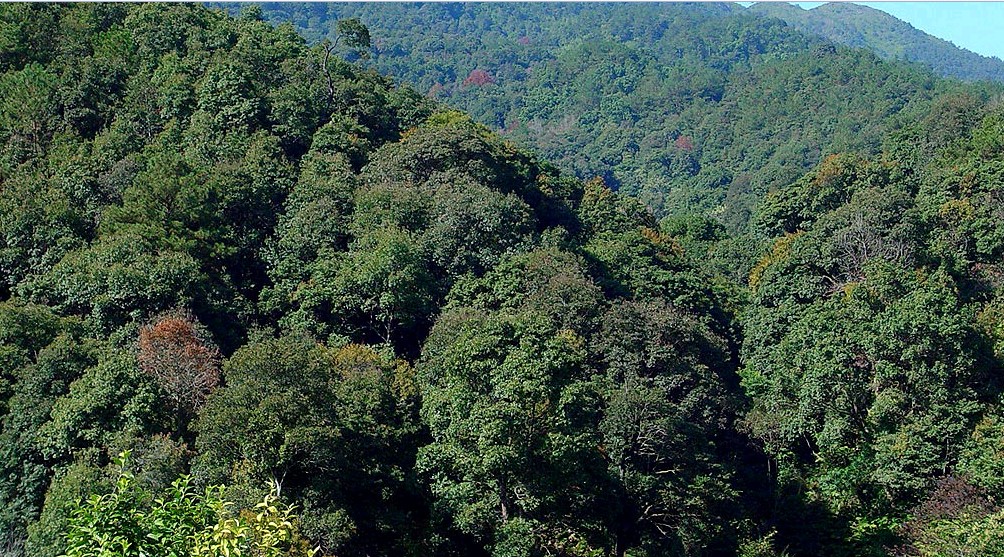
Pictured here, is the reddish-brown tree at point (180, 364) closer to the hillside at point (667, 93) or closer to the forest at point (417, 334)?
the forest at point (417, 334)

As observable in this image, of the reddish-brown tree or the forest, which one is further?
the reddish-brown tree

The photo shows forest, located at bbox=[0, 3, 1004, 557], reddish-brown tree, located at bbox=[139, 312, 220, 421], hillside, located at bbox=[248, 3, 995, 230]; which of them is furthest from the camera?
hillside, located at bbox=[248, 3, 995, 230]

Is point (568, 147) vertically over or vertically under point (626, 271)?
under

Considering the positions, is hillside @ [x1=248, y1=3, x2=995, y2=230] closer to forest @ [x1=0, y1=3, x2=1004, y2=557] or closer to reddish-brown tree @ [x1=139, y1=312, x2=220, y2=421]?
forest @ [x1=0, y1=3, x2=1004, y2=557]

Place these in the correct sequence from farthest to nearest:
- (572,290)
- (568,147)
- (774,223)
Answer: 1. (568,147)
2. (774,223)
3. (572,290)

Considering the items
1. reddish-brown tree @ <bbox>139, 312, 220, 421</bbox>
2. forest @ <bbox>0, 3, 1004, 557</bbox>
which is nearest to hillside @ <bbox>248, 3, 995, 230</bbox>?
forest @ <bbox>0, 3, 1004, 557</bbox>

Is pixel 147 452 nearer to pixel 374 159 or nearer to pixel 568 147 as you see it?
pixel 374 159

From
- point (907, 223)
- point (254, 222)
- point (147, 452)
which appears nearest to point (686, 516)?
point (147, 452)
